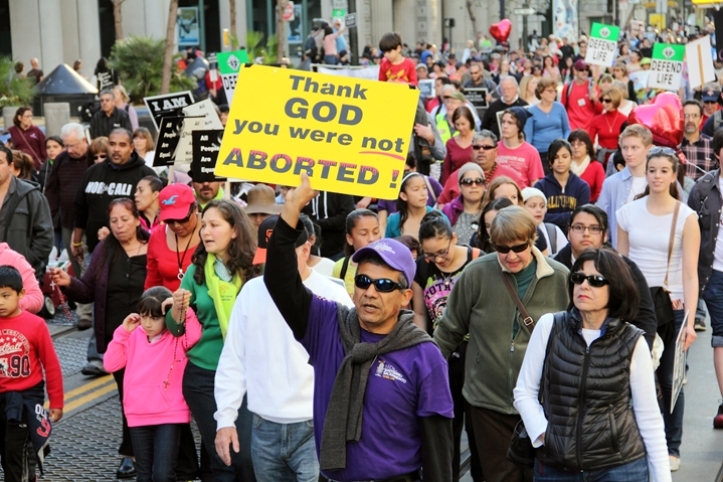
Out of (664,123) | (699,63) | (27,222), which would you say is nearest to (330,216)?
(27,222)

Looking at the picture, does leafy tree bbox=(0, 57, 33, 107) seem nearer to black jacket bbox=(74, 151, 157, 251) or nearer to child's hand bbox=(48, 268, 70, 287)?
black jacket bbox=(74, 151, 157, 251)

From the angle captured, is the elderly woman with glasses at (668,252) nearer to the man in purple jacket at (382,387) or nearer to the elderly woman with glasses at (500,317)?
the elderly woman with glasses at (500,317)

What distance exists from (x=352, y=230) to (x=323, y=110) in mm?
3105

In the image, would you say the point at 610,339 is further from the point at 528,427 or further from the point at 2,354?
the point at 2,354

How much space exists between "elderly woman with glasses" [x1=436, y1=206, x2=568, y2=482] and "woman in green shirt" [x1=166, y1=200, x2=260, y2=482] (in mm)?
1094

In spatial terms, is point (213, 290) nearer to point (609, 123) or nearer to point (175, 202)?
point (175, 202)

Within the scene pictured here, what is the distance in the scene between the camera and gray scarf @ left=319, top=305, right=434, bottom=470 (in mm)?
4473

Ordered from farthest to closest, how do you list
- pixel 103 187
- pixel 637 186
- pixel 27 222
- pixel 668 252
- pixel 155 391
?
pixel 103 187, pixel 637 186, pixel 27 222, pixel 668 252, pixel 155 391

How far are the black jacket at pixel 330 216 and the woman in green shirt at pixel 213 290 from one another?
3.86 metres

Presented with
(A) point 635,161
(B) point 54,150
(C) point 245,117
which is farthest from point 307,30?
(C) point 245,117

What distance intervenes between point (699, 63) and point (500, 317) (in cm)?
1164

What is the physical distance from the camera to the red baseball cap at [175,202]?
7.54 metres

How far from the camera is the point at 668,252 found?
768 centimetres

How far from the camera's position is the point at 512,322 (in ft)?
20.2
